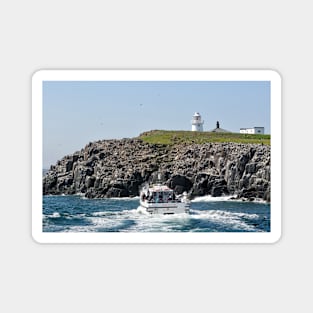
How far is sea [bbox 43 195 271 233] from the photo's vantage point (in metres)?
8.38

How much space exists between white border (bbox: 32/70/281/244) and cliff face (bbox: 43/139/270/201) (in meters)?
0.32

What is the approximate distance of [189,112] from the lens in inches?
337

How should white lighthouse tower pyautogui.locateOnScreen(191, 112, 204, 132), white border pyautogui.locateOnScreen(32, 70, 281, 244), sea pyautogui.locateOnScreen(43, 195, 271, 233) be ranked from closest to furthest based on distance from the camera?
white border pyautogui.locateOnScreen(32, 70, 281, 244), sea pyautogui.locateOnScreen(43, 195, 271, 233), white lighthouse tower pyautogui.locateOnScreen(191, 112, 204, 132)

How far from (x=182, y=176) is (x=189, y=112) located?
65 cm

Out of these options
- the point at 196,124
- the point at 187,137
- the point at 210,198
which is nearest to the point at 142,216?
the point at 210,198

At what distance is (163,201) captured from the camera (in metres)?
8.66

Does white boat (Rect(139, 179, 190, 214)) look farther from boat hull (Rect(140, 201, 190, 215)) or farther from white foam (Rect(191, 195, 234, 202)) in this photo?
white foam (Rect(191, 195, 234, 202))

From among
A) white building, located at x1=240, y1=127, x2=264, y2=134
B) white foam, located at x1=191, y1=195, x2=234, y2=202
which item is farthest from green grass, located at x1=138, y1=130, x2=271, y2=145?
white foam, located at x1=191, y1=195, x2=234, y2=202

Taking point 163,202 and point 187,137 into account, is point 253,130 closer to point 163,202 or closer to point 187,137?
point 187,137
